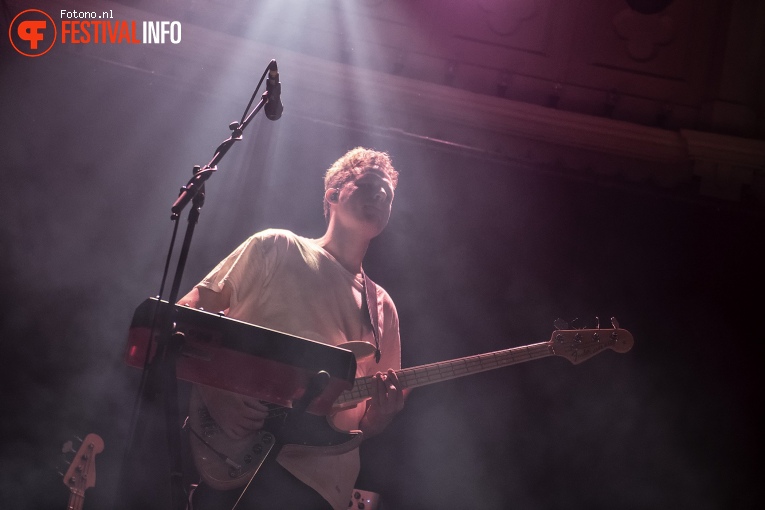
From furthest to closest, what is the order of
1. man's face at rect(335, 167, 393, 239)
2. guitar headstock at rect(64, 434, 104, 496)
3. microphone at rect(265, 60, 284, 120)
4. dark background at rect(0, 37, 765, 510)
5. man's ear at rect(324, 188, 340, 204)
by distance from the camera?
dark background at rect(0, 37, 765, 510) < man's ear at rect(324, 188, 340, 204) < man's face at rect(335, 167, 393, 239) < guitar headstock at rect(64, 434, 104, 496) < microphone at rect(265, 60, 284, 120)

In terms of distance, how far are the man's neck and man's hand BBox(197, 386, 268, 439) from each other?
2.89 feet

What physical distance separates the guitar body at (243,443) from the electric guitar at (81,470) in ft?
1.80

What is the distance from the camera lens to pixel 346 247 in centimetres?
330

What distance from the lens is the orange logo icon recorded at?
172 inches

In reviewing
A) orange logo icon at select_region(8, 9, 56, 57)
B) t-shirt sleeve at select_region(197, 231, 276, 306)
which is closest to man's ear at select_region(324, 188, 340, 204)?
t-shirt sleeve at select_region(197, 231, 276, 306)

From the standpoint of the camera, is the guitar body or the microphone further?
the guitar body

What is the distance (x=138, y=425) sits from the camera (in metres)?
1.94

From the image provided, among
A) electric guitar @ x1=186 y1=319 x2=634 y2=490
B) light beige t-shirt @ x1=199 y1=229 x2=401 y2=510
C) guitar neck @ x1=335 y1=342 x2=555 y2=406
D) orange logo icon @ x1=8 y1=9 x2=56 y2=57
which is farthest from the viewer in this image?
orange logo icon @ x1=8 y1=9 x2=56 y2=57

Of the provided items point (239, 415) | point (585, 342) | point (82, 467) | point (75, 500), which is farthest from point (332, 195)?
point (75, 500)

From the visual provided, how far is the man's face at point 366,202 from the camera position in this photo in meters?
3.28

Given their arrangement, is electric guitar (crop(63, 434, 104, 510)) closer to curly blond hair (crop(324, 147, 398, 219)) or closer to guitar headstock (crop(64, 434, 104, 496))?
guitar headstock (crop(64, 434, 104, 496))

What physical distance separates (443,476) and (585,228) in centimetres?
177

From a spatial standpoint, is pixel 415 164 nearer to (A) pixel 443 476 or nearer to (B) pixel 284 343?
(A) pixel 443 476

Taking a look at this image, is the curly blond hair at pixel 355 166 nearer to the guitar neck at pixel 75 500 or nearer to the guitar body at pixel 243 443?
the guitar body at pixel 243 443
